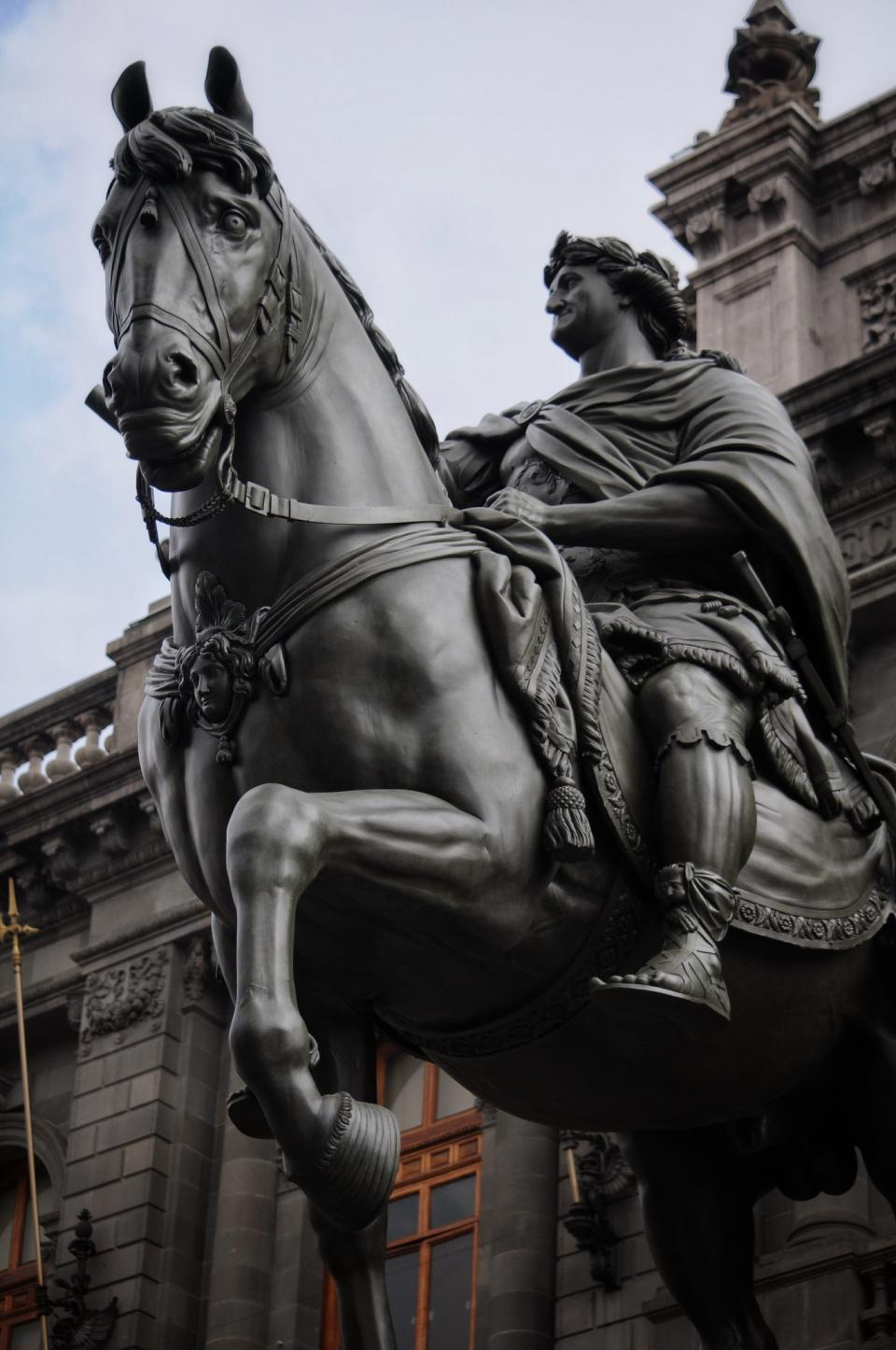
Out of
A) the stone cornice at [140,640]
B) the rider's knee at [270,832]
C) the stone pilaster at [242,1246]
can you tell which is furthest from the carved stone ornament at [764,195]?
the rider's knee at [270,832]

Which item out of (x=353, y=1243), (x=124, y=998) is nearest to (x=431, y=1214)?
(x=124, y=998)

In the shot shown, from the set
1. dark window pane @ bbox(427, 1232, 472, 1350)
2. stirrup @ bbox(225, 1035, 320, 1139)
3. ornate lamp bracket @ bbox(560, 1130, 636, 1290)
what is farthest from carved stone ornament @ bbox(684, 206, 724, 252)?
stirrup @ bbox(225, 1035, 320, 1139)

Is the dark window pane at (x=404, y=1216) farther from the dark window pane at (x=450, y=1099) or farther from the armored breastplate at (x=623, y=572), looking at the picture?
the armored breastplate at (x=623, y=572)

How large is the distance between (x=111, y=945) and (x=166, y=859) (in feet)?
2.69

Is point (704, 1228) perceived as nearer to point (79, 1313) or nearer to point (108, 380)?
point (108, 380)

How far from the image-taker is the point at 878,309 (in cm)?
2234

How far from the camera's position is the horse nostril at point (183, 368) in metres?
6.21

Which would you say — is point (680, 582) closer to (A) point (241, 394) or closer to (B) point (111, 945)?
(A) point (241, 394)

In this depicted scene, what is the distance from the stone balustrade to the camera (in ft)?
73.5

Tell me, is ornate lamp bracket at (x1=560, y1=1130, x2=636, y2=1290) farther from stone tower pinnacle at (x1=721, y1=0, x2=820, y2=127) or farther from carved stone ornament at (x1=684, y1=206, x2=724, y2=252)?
stone tower pinnacle at (x1=721, y1=0, x2=820, y2=127)

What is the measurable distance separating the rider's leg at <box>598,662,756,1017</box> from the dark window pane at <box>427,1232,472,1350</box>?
10.7 m

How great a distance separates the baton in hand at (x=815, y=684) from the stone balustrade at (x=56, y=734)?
49.1ft

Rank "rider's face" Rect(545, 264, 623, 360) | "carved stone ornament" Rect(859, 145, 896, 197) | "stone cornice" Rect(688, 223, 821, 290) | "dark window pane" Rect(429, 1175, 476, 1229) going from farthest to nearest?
1. "carved stone ornament" Rect(859, 145, 896, 197)
2. "stone cornice" Rect(688, 223, 821, 290)
3. "dark window pane" Rect(429, 1175, 476, 1229)
4. "rider's face" Rect(545, 264, 623, 360)

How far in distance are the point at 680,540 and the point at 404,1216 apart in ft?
37.3
